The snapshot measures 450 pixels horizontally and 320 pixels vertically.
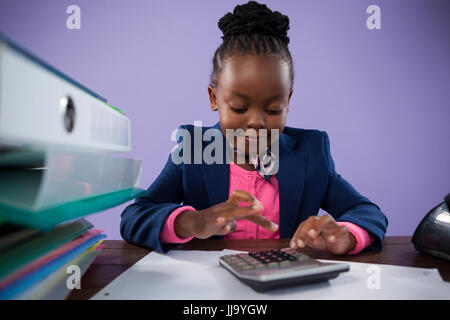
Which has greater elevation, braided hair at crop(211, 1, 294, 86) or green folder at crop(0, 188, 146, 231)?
braided hair at crop(211, 1, 294, 86)

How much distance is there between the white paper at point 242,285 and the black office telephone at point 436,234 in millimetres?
70

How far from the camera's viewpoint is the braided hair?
56 centimetres

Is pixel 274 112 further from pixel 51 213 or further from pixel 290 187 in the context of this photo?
pixel 51 213

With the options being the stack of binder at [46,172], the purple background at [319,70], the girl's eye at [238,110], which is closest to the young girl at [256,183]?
the girl's eye at [238,110]

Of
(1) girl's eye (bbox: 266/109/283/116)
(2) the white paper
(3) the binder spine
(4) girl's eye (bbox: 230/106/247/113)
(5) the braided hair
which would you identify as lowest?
(2) the white paper

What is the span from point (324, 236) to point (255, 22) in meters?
0.40

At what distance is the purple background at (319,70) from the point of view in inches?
48.6

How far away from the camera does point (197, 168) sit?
658 mm

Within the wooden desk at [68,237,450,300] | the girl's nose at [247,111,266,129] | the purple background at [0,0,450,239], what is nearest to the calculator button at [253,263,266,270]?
the wooden desk at [68,237,450,300]

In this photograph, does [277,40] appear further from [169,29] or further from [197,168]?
[169,29]

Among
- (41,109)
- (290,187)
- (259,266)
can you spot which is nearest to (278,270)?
(259,266)

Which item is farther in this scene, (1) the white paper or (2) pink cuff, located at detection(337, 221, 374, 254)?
(2) pink cuff, located at detection(337, 221, 374, 254)

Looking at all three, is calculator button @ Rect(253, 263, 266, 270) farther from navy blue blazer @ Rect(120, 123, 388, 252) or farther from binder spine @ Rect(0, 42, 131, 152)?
navy blue blazer @ Rect(120, 123, 388, 252)

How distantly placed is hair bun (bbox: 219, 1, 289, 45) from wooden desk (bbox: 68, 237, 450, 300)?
15.3 inches
